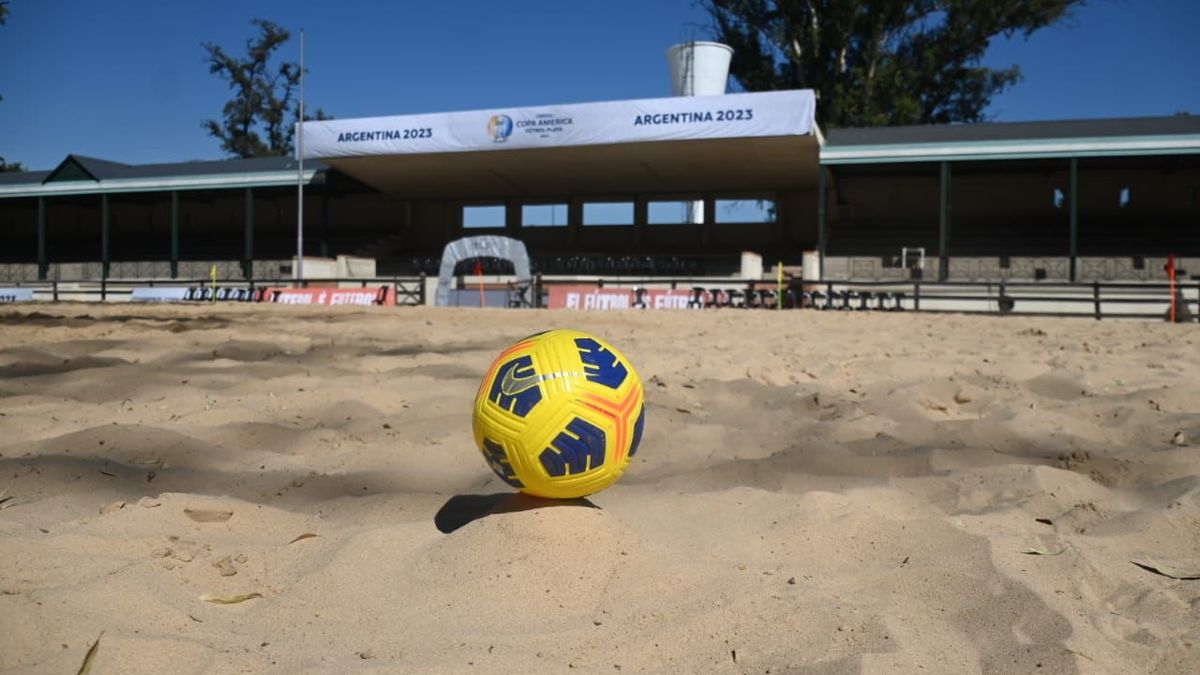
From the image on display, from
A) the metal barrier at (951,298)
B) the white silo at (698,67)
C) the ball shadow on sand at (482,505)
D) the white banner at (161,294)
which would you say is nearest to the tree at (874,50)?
the white silo at (698,67)

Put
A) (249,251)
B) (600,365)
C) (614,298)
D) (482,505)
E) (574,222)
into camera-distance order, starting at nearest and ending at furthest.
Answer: (600,365), (482,505), (614,298), (249,251), (574,222)

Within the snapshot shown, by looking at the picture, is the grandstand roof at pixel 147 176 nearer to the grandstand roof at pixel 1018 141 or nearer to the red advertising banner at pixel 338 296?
the red advertising banner at pixel 338 296

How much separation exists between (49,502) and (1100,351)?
9.27 meters

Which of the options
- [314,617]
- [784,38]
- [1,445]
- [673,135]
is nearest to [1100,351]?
[314,617]

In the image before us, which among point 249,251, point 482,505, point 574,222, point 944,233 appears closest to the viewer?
point 482,505

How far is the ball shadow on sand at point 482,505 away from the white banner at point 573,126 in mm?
22960

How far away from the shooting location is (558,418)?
346cm

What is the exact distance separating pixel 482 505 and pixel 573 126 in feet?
82.5

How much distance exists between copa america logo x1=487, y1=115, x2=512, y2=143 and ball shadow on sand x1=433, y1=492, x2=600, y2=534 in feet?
83.5

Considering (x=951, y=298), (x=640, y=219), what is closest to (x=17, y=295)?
(x=640, y=219)

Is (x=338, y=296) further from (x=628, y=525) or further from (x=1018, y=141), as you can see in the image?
(x=628, y=525)

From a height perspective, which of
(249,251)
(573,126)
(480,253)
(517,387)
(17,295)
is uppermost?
(573,126)

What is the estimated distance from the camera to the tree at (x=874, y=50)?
125 feet

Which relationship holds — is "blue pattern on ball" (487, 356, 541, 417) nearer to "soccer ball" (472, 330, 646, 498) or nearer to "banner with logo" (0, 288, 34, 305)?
"soccer ball" (472, 330, 646, 498)
